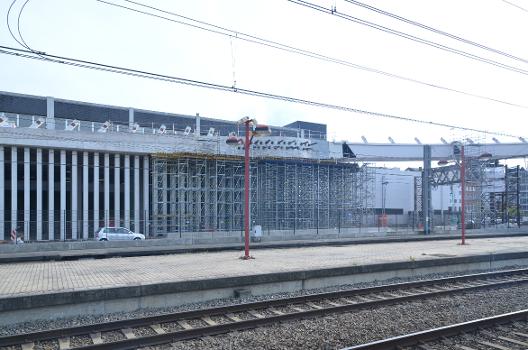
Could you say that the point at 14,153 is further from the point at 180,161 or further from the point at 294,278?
the point at 294,278

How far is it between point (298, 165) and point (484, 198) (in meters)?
21.3

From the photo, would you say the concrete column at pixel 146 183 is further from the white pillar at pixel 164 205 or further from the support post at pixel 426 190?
the support post at pixel 426 190

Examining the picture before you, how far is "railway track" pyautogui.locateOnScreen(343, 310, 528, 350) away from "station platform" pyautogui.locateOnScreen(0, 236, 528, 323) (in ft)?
18.3

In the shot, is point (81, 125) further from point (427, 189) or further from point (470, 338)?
point (470, 338)

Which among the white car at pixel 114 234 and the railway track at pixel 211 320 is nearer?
the railway track at pixel 211 320

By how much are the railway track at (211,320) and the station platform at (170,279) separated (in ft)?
5.29

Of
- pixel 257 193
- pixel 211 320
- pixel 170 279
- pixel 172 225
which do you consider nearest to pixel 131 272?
pixel 170 279

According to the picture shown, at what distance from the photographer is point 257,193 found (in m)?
42.0

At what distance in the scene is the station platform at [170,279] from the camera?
10586mm

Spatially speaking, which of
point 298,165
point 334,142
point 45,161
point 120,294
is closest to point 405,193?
point 334,142

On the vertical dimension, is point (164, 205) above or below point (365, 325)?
above

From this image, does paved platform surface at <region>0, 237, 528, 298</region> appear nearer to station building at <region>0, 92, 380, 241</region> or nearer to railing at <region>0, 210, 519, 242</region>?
railing at <region>0, 210, 519, 242</region>

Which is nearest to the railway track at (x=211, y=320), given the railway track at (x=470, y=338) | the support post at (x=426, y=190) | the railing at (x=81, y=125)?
the railway track at (x=470, y=338)

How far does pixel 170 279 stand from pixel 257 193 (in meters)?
29.3
